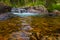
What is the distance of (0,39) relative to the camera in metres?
4.56

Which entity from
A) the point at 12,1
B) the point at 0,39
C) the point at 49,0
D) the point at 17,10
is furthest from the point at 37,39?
the point at 12,1

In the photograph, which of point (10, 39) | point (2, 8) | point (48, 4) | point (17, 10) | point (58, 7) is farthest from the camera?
point (48, 4)

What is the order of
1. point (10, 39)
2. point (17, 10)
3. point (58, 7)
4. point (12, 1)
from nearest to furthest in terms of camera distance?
point (10, 39) < point (17, 10) < point (58, 7) < point (12, 1)

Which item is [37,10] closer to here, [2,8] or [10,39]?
[2,8]

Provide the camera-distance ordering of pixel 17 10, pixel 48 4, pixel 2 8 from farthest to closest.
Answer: pixel 48 4 → pixel 17 10 → pixel 2 8

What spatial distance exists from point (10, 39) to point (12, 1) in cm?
2510

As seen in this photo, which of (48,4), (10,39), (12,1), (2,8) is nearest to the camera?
(10,39)

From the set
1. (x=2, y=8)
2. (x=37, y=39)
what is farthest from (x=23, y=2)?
(x=37, y=39)

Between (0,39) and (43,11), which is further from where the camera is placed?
(43,11)

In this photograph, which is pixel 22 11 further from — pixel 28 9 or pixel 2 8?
pixel 2 8

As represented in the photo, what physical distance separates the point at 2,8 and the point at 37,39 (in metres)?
11.9

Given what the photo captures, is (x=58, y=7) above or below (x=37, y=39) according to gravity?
below

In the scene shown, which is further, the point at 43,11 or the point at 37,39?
the point at 43,11

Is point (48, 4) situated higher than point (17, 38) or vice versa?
point (17, 38)
